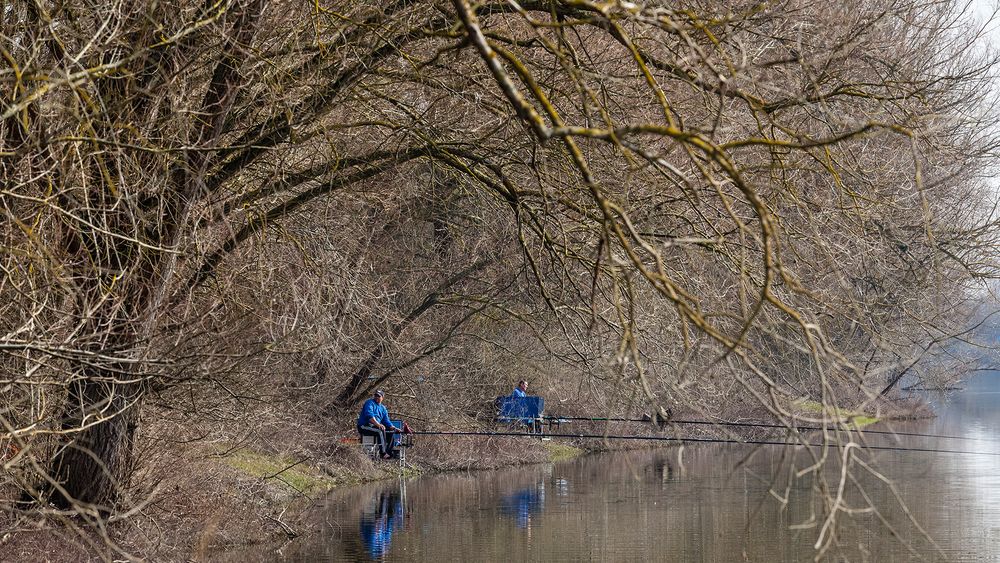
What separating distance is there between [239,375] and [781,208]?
236 inches

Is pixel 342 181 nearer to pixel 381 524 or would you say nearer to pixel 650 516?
pixel 381 524

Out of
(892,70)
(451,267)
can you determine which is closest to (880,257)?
(892,70)

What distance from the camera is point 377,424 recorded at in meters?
20.6

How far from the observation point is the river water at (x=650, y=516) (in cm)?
1433

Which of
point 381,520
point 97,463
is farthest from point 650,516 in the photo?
point 97,463

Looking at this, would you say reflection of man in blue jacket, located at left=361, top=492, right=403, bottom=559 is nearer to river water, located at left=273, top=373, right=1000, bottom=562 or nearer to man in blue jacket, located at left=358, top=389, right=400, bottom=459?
river water, located at left=273, top=373, right=1000, bottom=562

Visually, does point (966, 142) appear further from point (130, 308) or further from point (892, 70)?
point (130, 308)

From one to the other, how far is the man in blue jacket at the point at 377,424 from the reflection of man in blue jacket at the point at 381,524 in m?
0.84

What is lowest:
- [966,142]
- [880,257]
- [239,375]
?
[239,375]

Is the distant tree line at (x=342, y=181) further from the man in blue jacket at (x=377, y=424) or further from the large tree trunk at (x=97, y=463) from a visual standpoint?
the man in blue jacket at (x=377, y=424)

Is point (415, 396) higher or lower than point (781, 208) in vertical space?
lower

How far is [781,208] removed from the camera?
530 inches

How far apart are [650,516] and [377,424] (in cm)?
516

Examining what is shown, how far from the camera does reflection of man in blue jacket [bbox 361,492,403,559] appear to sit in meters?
15.0
